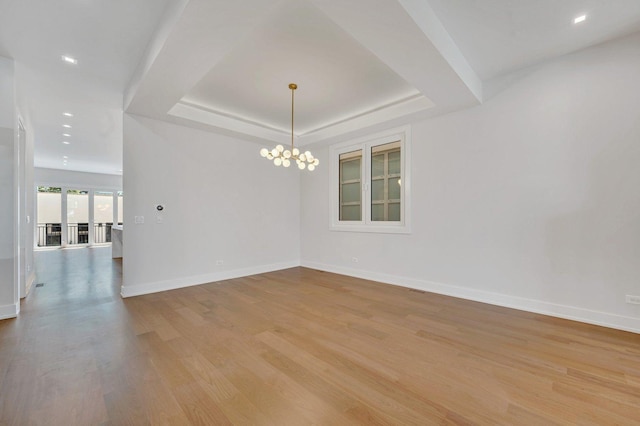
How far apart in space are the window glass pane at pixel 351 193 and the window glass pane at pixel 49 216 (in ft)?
37.0

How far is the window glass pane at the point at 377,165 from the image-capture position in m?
5.01

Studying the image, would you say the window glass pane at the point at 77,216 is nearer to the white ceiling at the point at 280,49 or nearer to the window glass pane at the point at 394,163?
the white ceiling at the point at 280,49

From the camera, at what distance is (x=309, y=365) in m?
2.11

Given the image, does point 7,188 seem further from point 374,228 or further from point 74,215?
point 74,215

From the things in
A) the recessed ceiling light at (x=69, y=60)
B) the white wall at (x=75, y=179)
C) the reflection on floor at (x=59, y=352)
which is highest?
the recessed ceiling light at (x=69, y=60)

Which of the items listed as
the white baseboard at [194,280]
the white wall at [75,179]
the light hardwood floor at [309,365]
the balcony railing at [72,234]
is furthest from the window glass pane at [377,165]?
the balcony railing at [72,234]

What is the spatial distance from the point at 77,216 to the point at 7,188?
9.46 metres

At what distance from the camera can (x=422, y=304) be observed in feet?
11.7

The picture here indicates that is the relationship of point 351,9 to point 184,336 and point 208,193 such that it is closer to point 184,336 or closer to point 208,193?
point 184,336

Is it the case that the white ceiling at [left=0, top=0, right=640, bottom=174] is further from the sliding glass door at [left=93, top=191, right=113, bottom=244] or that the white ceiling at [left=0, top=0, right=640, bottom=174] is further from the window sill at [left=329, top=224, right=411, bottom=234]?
the sliding glass door at [left=93, top=191, right=113, bottom=244]

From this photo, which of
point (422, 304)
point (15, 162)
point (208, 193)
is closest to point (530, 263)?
point (422, 304)

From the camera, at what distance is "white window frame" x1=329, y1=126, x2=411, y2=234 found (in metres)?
4.46

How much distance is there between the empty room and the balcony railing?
659 centimetres

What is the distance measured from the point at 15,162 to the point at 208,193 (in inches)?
92.7
